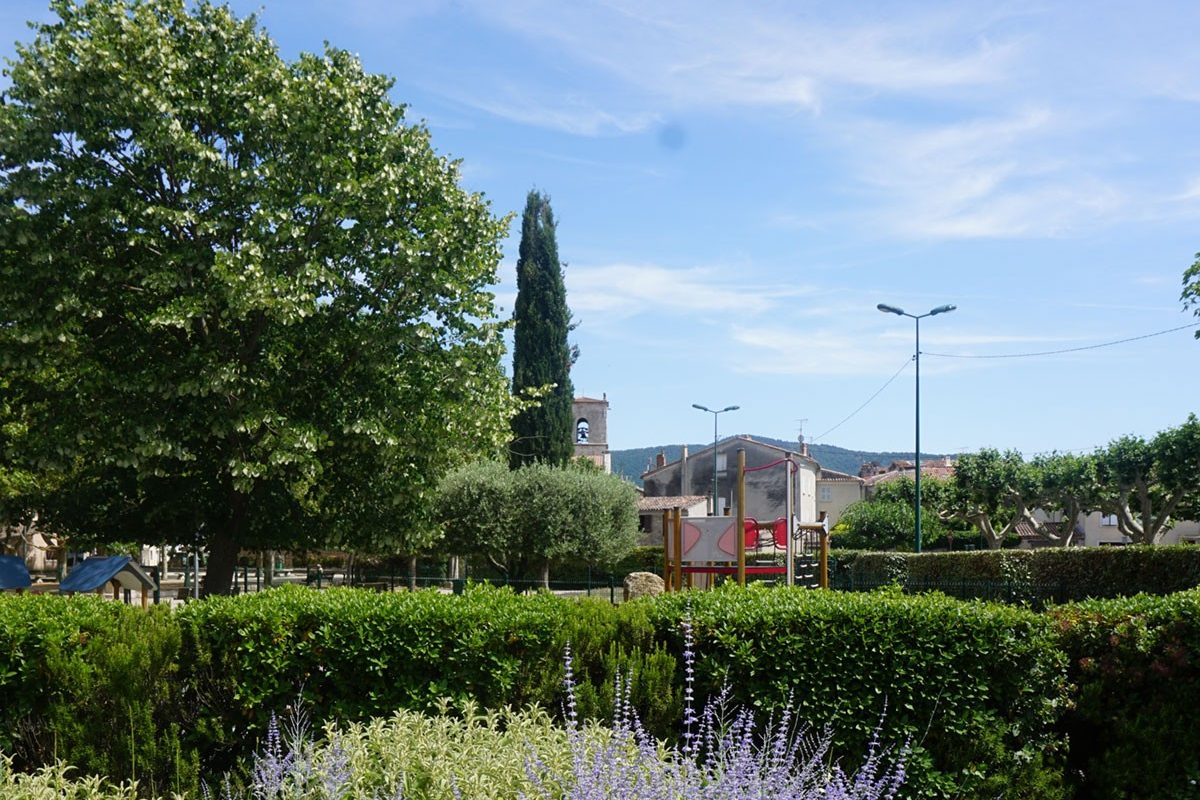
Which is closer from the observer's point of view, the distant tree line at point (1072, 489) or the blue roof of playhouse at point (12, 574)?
the blue roof of playhouse at point (12, 574)

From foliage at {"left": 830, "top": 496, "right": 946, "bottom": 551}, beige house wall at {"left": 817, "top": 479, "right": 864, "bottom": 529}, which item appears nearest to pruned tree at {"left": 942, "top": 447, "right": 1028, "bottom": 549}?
foliage at {"left": 830, "top": 496, "right": 946, "bottom": 551}

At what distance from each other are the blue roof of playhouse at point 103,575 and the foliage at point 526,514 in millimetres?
16535

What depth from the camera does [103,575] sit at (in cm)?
2012

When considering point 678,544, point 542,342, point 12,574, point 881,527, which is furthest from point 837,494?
point 12,574

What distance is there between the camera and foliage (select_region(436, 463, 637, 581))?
38.0m

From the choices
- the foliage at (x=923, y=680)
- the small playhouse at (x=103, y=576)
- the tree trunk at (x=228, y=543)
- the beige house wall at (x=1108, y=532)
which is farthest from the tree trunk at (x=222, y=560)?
the beige house wall at (x=1108, y=532)

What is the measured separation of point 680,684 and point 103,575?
16.4m

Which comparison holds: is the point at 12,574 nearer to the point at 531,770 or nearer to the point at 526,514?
the point at 531,770

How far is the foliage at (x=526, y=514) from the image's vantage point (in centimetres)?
3803

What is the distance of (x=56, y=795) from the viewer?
560 centimetres

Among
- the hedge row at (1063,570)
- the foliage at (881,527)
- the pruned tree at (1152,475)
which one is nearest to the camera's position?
the hedge row at (1063,570)

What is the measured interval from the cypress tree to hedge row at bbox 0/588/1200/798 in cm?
4143

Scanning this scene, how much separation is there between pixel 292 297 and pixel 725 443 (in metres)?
64.6

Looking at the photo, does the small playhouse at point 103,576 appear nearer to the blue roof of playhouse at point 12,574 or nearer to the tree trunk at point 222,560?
the blue roof of playhouse at point 12,574
